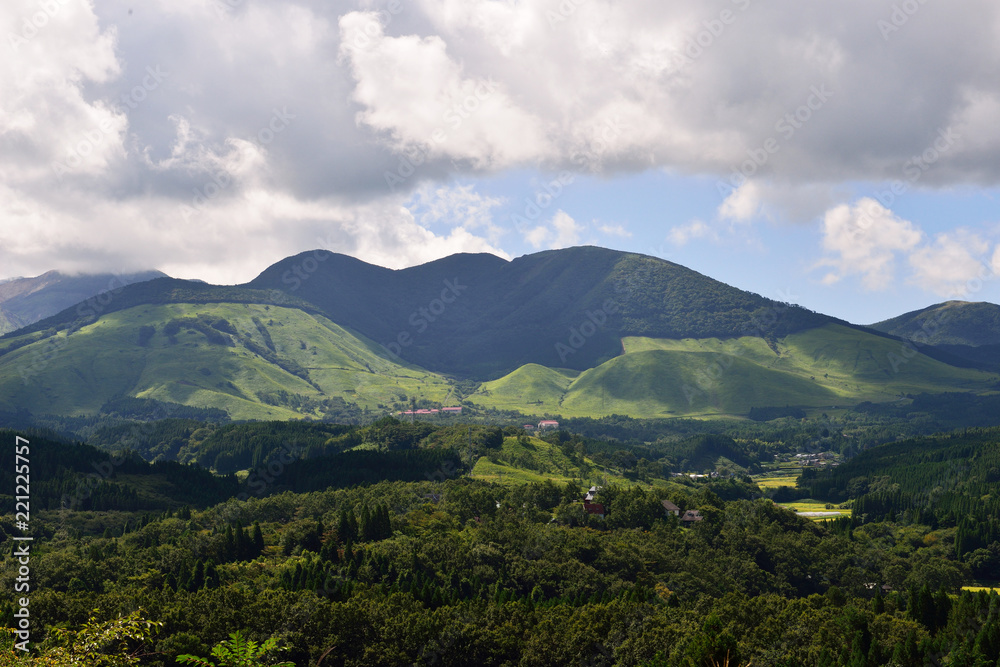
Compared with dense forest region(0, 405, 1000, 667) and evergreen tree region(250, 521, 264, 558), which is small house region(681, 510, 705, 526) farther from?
evergreen tree region(250, 521, 264, 558)

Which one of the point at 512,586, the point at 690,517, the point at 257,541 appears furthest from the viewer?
the point at 690,517

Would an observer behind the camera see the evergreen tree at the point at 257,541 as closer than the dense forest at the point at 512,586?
No

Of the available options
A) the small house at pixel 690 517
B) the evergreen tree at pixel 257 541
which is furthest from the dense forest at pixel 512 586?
the small house at pixel 690 517

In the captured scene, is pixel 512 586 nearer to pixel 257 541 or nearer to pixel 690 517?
pixel 257 541

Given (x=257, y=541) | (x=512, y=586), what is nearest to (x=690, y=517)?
(x=512, y=586)

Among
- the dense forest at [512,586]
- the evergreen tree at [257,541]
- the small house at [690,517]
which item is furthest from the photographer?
the small house at [690,517]

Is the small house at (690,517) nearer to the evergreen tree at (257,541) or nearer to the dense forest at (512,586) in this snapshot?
the dense forest at (512,586)

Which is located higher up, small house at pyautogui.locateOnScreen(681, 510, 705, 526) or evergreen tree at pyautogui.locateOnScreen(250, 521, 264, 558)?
evergreen tree at pyautogui.locateOnScreen(250, 521, 264, 558)

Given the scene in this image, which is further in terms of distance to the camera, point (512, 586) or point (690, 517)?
point (690, 517)

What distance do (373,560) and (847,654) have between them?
75033 mm

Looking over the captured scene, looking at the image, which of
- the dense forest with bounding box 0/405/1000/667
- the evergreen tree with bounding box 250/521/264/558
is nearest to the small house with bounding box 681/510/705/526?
the dense forest with bounding box 0/405/1000/667

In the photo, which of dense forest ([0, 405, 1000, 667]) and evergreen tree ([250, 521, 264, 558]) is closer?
dense forest ([0, 405, 1000, 667])

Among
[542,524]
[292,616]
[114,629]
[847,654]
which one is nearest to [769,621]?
[847,654]

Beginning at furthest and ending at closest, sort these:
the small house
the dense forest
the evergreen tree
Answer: the small house, the evergreen tree, the dense forest
